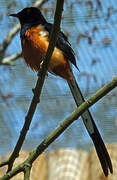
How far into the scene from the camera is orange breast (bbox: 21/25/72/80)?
6.75ft

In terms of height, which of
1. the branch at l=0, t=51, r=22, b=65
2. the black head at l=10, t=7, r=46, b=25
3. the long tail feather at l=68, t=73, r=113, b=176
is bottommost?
the branch at l=0, t=51, r=22, b=65

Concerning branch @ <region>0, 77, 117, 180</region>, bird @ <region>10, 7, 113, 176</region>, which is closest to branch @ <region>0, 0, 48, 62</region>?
bird @ <region>10, 7, 113, 176</region>

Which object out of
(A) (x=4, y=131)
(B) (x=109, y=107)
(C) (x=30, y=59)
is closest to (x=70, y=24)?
(B) (x=109, y=107)

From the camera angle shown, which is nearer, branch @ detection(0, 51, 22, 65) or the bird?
the bird

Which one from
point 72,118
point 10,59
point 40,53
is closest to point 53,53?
point 40,53

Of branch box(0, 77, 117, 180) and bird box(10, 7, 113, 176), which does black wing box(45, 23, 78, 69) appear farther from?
branch box(0, 77, 117, 180)

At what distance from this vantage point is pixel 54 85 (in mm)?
3643

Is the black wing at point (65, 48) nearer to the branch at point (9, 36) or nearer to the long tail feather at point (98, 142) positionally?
the long tail feather at point (98, 142)

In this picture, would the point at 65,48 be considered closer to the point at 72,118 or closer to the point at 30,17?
the point at 30,17

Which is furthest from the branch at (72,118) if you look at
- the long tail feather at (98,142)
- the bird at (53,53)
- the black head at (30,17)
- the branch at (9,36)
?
the branch at (9,36)

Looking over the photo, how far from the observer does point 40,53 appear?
2059 mm

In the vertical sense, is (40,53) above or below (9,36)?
above

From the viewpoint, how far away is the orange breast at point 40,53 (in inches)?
81.0

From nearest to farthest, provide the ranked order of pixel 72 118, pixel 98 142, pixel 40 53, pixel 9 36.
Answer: pixel 72 118 < pixel 98 142 < pixel 40 53 < pixel 9 36
